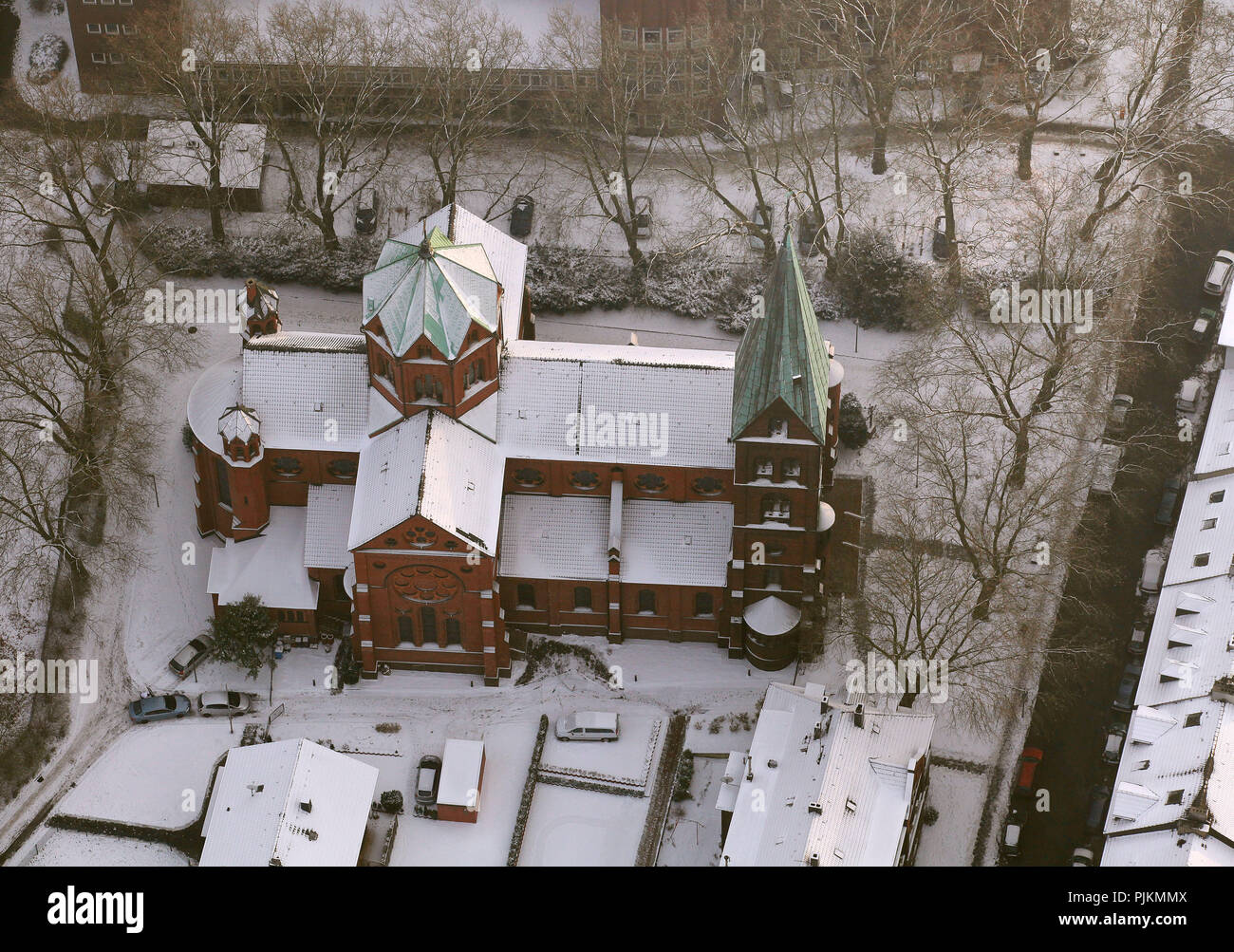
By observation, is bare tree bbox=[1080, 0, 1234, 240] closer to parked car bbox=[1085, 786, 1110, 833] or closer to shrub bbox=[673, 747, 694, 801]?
parked car bbox=[1085, 786, 1110, 833]

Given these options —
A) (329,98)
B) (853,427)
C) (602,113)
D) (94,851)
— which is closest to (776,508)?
(853,427)

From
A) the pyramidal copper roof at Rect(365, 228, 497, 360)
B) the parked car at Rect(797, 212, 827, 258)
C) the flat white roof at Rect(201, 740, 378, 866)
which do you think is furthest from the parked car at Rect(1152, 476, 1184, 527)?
the flat white roof at Rect(201, 740, 378, 866)

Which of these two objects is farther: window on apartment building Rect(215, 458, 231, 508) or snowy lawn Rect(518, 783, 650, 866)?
window on apartment building Rect(215, 458, 231, 508)

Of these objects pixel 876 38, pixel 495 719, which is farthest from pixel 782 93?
pixel 495 719

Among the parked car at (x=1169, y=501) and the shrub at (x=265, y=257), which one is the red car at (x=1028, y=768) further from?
the shrub at (x=265, y=257)

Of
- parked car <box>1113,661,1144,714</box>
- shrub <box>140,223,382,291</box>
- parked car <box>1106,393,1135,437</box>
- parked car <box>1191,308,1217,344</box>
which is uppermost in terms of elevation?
parked car <box>1191,308,1217,344</box>

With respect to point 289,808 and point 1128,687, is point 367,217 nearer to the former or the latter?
point 289,808

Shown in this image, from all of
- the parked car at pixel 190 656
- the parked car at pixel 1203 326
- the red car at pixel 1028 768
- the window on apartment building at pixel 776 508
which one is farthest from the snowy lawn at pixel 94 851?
the parked car at pixel 1203 326
